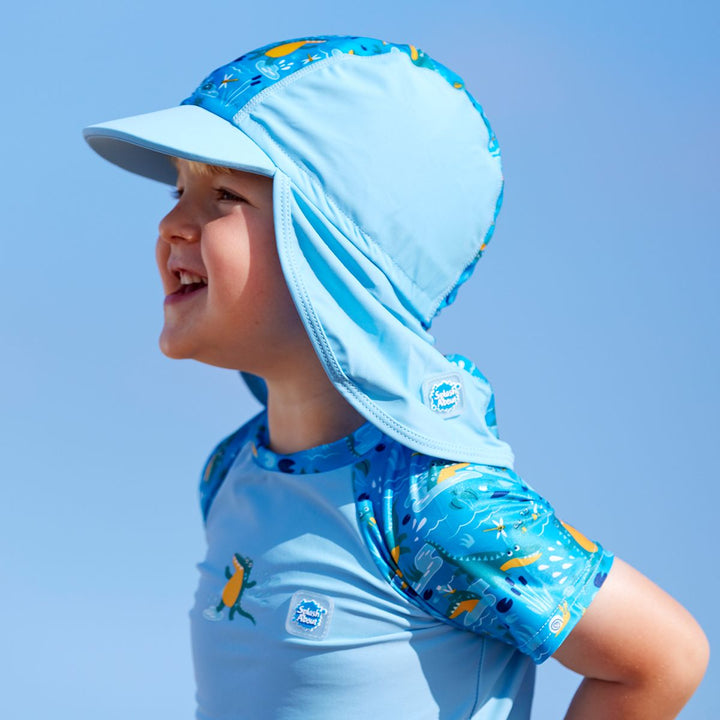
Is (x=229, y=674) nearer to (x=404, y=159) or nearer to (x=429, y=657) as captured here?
(x=429, y=657)

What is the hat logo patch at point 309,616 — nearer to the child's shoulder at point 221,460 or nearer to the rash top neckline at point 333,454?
the rash top neckline at point 333,454

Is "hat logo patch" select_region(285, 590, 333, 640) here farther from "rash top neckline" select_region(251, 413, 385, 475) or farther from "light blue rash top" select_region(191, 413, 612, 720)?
"rash top neckline" select_region(251, 413, 385, 475)

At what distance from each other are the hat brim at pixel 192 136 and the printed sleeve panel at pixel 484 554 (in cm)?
43

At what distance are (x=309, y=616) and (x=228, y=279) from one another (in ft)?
1.45

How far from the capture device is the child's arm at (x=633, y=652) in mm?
1270

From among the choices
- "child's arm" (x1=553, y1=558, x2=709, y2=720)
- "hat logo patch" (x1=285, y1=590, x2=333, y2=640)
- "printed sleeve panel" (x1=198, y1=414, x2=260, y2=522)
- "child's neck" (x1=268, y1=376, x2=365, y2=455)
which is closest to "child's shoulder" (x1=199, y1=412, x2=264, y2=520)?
"printed sleeve panel" (x1=198, y1=414, x2=260, y2=522)

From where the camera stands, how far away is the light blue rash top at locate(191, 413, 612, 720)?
1.25 metres

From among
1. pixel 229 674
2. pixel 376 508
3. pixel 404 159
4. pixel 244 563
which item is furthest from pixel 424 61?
pixel 229 674

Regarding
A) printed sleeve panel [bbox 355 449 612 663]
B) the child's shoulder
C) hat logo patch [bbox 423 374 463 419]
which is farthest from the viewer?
the child's shoulder

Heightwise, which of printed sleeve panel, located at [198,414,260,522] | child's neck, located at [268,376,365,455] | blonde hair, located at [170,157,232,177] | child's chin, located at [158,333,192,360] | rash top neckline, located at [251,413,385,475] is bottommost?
printed sleeve panel, located at [198,414,260,522]

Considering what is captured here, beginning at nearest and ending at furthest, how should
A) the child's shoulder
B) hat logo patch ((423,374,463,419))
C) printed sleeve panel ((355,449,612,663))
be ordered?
printed sleeve panel ((355,449,612,663)) → hat logo patch ((423,374,463,419)) → the child's shoulder

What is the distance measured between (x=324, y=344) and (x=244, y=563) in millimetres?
355

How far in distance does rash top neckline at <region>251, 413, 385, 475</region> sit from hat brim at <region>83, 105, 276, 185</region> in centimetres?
36

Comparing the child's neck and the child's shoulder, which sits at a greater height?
the child's neck
